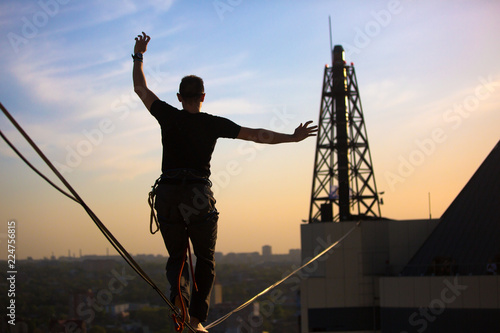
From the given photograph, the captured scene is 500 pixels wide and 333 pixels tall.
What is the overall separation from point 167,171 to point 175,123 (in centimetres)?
42

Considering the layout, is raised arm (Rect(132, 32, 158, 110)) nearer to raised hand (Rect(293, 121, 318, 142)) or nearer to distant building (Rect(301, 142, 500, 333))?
raised hand (Rect(293, 121, 318, 142))

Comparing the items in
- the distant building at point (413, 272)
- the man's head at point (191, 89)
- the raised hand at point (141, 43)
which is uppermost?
the raised hand at point (141, 43)

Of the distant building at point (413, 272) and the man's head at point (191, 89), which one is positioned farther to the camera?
the distant building at point (413, 272)

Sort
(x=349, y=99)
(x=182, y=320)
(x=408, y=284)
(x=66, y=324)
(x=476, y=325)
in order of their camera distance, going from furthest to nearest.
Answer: (x=66, y=324)
(x=349, y=99)
(x=408, y=284)
(x=476, y=325)
(x=182, y=320)

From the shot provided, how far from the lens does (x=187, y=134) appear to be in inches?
214

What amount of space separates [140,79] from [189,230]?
1.41 m

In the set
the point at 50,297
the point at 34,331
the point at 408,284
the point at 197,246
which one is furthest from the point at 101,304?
the point at 197,246

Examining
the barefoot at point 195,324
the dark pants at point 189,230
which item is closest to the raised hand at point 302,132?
the dark pants at point 189,230

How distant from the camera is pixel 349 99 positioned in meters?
34.3

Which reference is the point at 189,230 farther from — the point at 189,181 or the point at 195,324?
the point at 195,324

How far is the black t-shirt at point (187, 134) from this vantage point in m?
5.45

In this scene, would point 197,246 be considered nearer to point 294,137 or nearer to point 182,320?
point 182,320

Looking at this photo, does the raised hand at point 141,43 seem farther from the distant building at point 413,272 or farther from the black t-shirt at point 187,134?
the distant building at point 413,272

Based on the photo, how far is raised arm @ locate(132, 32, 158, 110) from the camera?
5613 mm
